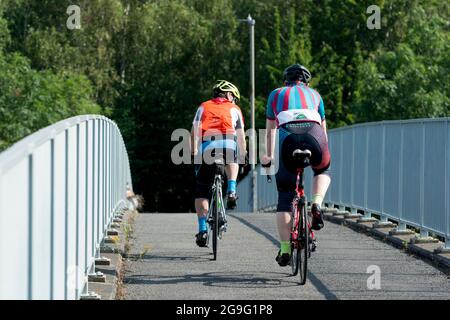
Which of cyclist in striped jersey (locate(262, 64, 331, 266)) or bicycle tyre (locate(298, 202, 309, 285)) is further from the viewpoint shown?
cyclist in striped jersey (locate(262, 64, 331, 266))

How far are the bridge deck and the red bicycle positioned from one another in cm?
21

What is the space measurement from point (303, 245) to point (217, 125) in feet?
9.64

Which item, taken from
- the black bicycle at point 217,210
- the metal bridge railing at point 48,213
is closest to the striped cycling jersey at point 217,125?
the black bicycle at point 217,210

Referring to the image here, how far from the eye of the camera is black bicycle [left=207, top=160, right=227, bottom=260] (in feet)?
39.8

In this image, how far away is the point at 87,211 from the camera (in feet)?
29.2

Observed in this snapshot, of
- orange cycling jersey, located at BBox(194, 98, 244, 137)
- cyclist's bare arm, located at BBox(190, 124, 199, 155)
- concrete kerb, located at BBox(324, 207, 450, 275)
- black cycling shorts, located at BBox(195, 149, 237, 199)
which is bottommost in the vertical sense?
concrete kerb, located at BBox(324, 207, 450, 275)

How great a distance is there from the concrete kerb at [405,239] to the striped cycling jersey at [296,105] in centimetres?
198

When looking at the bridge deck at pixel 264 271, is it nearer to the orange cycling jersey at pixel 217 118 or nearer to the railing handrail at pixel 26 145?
the orange cycling jersey at pixel 217 118

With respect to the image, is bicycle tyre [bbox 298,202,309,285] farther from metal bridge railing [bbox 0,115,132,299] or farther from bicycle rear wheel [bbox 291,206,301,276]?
metal bridge railing [bbox 0,115,132,299]

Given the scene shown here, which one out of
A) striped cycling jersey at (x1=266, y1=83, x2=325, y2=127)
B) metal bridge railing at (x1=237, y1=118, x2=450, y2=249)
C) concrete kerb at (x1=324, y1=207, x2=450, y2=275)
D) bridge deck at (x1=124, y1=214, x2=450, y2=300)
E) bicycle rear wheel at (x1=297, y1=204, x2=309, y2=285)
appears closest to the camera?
bridge deck at (x1=124, y1=214, x2=450, y2=300)

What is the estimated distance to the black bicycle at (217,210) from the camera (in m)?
12.1

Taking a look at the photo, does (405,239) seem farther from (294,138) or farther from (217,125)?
(294,138)

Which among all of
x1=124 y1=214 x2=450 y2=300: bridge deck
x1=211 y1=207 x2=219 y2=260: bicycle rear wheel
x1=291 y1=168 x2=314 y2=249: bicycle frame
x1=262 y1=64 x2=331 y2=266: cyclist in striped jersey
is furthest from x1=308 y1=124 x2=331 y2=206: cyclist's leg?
x1=211 y1=207 x2=219 y2=260: bicycle rear wheel
